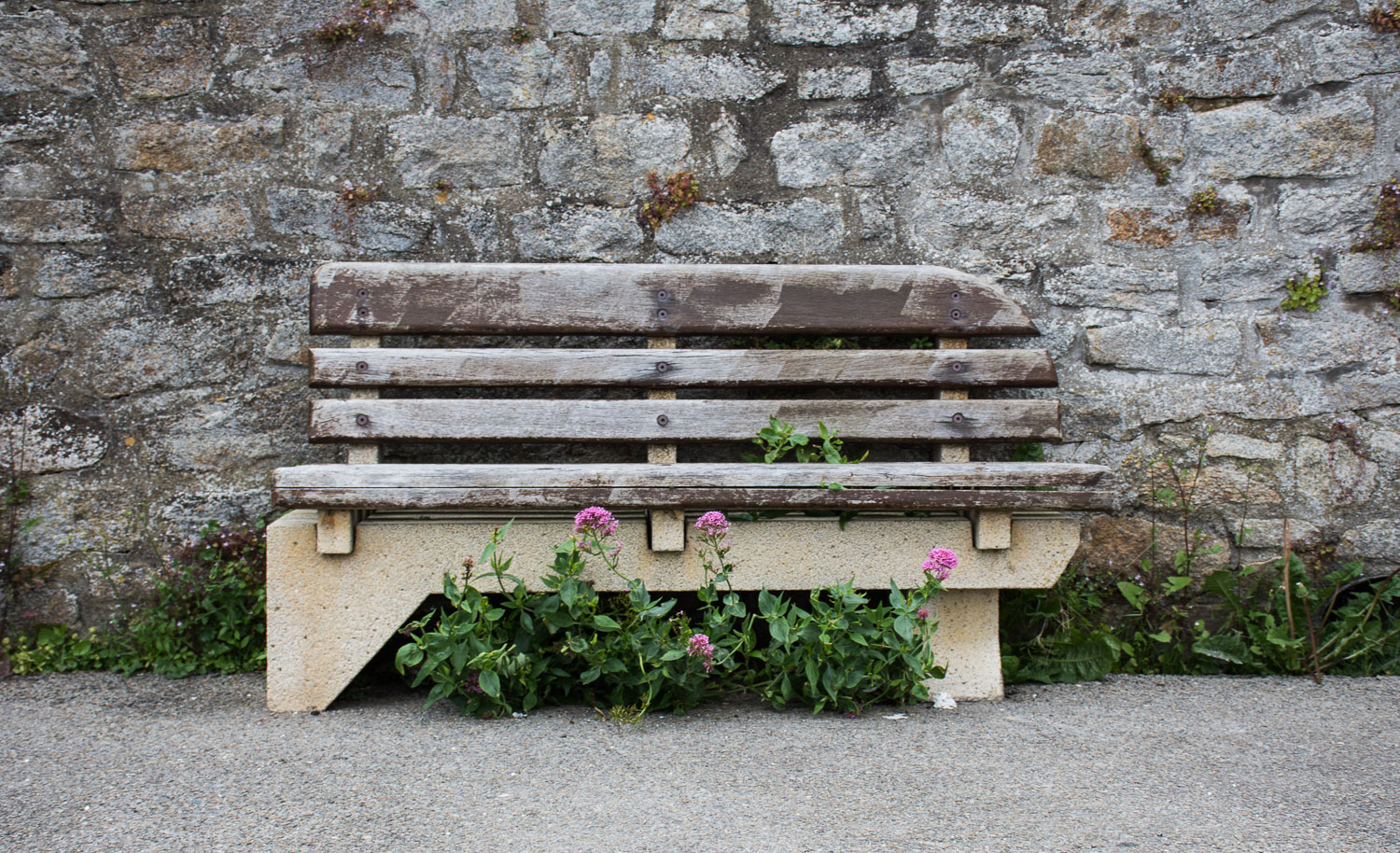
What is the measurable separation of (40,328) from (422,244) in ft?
3.67

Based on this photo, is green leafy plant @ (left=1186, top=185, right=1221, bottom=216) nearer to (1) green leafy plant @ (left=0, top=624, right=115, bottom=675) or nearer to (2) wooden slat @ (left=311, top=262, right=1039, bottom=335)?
(2) wooden slat @ (left=311, top=262, right=1039, bottom=335)

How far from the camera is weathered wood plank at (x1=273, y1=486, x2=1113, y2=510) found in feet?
7.42

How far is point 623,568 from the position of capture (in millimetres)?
2396

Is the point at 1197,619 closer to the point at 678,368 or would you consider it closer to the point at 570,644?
the point at 678,368

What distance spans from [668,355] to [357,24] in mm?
1378

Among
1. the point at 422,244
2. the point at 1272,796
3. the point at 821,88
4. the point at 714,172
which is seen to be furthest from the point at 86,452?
the point at 1272,796

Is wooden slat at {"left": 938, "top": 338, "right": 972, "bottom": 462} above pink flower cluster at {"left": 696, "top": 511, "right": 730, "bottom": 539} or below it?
above

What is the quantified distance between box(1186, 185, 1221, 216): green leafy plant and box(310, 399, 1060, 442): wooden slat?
2.73 ft

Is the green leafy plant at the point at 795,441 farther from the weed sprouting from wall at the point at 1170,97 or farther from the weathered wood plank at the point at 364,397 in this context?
the weed sprouting from wall at the point at 1170,97

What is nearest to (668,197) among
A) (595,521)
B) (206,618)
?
(595,521)

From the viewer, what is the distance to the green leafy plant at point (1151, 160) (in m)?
2.83

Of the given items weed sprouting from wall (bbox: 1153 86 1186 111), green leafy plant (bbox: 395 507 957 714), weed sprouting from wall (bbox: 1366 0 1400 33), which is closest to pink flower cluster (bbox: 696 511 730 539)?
green leafy plant (bbox: 395 507 957 714)

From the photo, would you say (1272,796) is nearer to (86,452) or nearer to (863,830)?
(863,830)

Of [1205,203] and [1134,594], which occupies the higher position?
[1205,203]
